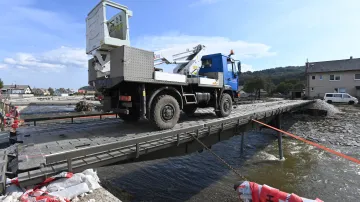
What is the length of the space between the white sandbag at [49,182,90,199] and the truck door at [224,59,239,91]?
699 centimetres

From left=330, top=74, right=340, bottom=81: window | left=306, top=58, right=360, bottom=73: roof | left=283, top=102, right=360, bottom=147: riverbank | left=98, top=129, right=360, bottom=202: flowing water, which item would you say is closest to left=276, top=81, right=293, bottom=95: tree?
left=306, top=58, right=360, bottom=73: roof

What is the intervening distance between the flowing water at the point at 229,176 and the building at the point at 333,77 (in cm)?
3181

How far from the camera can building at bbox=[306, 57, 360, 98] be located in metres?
37.2

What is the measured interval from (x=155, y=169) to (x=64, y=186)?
6.94 meters

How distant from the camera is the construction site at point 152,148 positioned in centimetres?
331

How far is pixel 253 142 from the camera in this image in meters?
15.5

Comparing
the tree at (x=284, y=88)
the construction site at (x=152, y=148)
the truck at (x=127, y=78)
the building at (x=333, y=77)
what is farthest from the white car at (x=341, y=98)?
the truck at (x=127, y=78)

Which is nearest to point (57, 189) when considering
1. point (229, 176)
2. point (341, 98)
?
point (229, 176)

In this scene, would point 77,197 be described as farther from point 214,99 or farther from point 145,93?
point 214,99

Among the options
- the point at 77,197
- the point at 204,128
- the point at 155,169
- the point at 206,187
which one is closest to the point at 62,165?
the point at 77,197

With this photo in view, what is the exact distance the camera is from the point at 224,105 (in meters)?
8.71

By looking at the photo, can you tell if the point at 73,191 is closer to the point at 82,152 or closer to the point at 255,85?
the point at 82,152

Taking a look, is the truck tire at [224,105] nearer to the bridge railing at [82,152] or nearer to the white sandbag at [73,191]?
the bridge railing at [82,152]

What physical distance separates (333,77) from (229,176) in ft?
136
